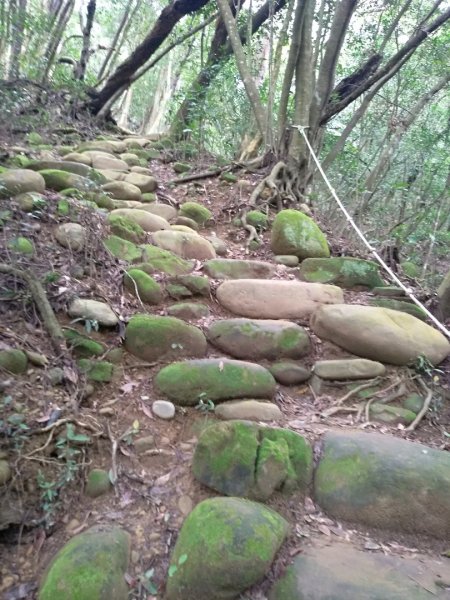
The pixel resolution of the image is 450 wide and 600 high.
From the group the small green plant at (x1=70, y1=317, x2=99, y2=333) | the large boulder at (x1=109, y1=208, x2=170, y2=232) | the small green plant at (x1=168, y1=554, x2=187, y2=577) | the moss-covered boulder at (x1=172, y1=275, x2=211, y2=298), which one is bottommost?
the small green plant at (x1=168, y1=554, x2=187, y2=577)

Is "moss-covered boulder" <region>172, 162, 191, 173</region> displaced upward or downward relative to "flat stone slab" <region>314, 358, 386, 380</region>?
upward

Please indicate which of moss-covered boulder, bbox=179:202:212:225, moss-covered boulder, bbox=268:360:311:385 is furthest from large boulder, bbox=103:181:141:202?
moss-covered boulder, bbox=268:360:311:385

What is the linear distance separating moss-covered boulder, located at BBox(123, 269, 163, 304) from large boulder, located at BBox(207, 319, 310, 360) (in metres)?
0.57

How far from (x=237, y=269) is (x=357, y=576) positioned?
2993mm

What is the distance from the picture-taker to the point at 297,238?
4953 millimetres

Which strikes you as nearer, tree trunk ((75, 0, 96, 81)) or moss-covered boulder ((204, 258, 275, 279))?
moss-covered boulder ((204, 258, 275, 279))

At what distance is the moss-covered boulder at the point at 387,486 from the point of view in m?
2.29

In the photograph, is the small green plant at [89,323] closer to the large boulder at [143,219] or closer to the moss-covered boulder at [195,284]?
the moss-covered boulder at [195,284]

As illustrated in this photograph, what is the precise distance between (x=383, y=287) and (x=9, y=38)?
22.8 ft

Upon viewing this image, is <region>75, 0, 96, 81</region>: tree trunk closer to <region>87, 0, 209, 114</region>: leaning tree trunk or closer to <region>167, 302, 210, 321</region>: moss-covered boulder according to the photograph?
<region>87, 0, 209, 114</region>: leaning tree trunk

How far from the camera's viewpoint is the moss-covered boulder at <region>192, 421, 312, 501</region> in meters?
2.34

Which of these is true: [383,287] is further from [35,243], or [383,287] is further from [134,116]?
[134,116]

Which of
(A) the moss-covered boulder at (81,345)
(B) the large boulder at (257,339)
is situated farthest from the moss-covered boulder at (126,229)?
(A) the moss-covered boulder at (81,345)

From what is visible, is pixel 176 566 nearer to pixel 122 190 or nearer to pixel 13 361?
pixel 13 361
